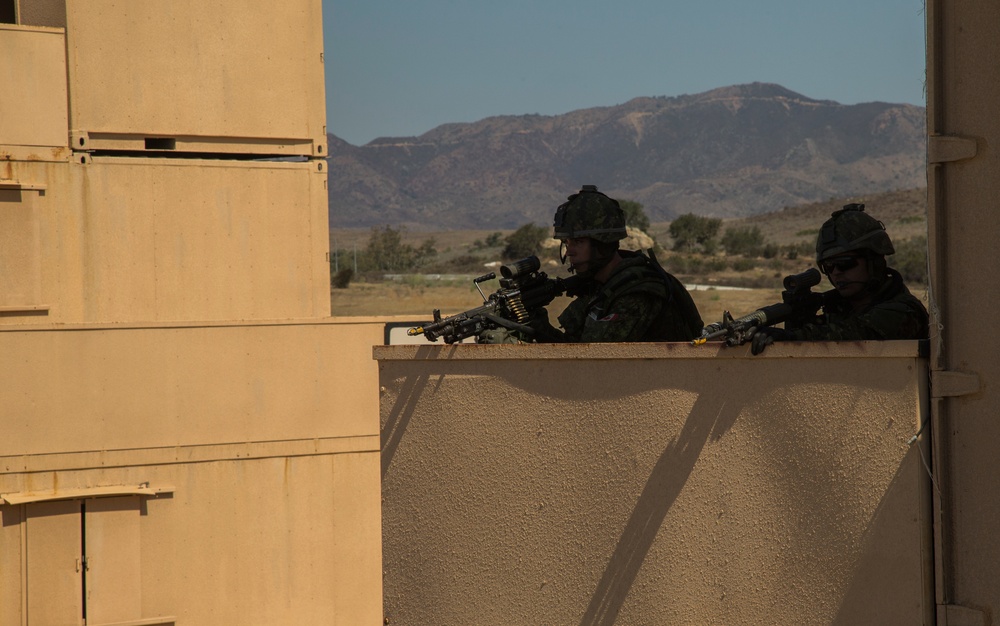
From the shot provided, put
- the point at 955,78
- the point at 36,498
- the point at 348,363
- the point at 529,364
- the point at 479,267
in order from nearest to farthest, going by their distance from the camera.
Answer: the point at 955,78
the point at 529,364
the point at 36,498
the point at 348,363
the point at 479,267

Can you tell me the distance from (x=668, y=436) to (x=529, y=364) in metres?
0.76

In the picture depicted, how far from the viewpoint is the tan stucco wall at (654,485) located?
14.3 feet

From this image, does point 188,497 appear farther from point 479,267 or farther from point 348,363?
point 479,267

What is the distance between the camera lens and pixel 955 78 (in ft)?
13.9

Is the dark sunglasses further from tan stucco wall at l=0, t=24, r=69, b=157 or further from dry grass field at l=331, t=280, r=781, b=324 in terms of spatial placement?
dry grass field at l=331, t=280, r=781, b=324

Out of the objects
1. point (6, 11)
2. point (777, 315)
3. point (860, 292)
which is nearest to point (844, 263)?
point (860, 292)

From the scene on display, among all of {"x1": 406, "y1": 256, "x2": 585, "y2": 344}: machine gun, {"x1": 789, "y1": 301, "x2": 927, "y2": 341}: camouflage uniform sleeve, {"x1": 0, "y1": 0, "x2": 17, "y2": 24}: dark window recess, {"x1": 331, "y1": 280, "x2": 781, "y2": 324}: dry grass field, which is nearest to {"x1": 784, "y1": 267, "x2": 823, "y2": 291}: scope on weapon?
{"x1": 789, "y1": 301, "x2": 927, "y2": 341}: camouflage uniform sleeve

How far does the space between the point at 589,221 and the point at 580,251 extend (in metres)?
0.17

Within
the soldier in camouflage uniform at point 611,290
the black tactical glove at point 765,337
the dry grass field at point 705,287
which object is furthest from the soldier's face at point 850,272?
the dry grass field at point 705,287

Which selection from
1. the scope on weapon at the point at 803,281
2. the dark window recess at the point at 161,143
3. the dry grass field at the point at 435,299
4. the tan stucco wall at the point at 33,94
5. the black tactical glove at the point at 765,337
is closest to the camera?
the black tactical glove at the point at 765,337

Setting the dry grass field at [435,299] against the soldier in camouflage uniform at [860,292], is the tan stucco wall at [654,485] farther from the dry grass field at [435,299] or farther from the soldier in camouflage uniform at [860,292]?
the dry grass field at [435,299]

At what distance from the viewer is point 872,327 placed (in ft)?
15.3

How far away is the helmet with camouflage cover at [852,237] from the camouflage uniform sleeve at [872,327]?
358 mm

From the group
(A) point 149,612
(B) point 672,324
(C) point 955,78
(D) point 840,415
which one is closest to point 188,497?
(A) point 149,612
